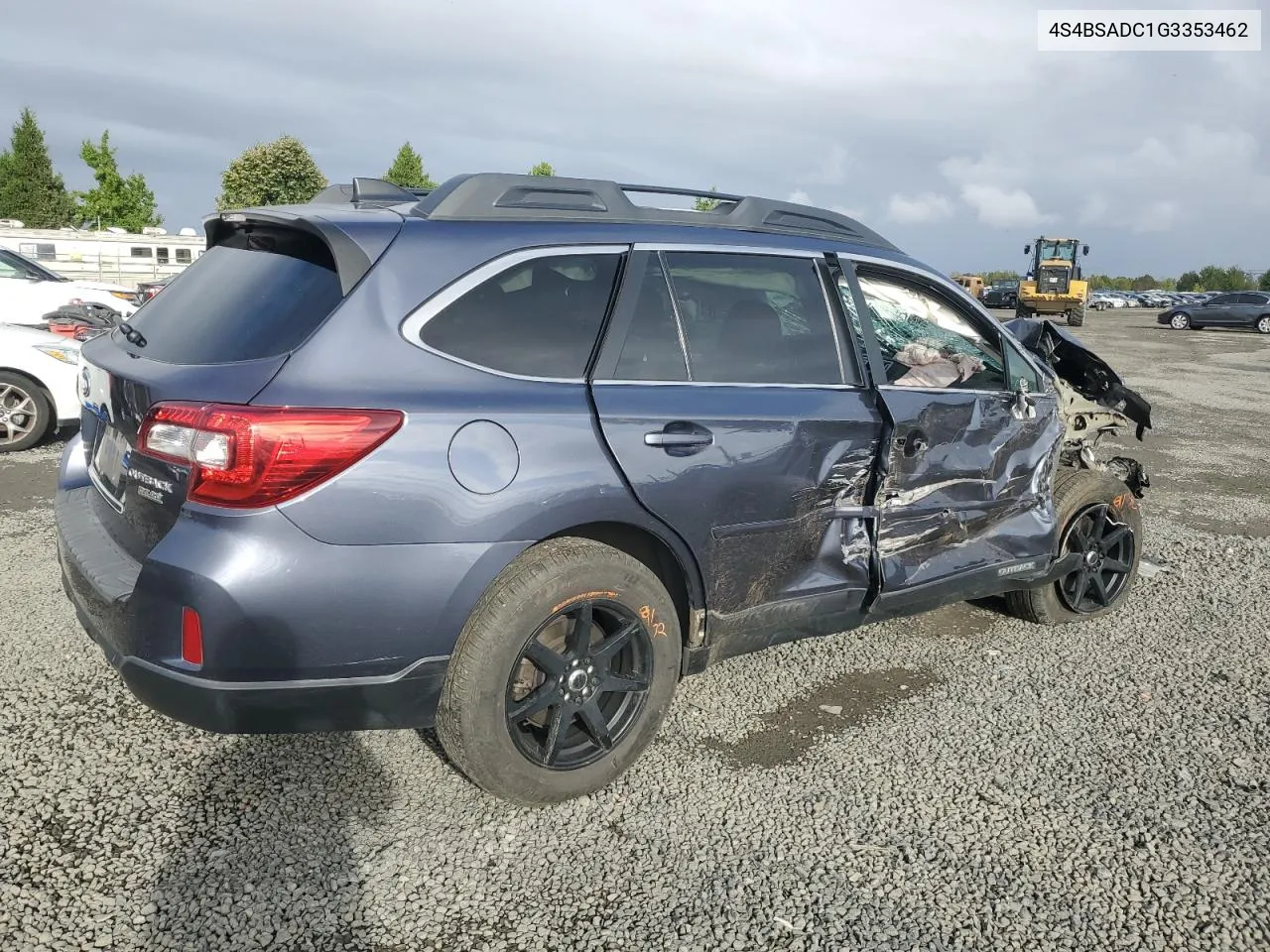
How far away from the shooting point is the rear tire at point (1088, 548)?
448 centimetres

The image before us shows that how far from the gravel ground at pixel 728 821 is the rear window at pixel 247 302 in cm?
134

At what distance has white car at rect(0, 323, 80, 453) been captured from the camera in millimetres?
7668

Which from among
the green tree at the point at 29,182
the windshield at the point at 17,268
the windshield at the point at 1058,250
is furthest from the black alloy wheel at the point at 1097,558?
the green tree at the point at 29,182

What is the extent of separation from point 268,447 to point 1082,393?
13.5 ft

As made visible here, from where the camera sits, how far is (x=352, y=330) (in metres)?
2.55

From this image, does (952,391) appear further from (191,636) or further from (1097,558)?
(191,636)

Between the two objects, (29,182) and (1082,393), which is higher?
(29,182)

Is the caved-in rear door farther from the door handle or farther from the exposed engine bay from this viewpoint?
the door handle

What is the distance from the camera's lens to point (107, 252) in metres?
35.1

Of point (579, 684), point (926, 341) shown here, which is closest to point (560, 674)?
point (579, 684)

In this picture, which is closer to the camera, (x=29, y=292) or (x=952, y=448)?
(x=952, y=448)

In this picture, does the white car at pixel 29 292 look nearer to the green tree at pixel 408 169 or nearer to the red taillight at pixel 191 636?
the red taillight at pixel 191 636

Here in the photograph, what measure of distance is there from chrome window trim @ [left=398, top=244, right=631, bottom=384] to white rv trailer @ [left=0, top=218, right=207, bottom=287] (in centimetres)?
3360

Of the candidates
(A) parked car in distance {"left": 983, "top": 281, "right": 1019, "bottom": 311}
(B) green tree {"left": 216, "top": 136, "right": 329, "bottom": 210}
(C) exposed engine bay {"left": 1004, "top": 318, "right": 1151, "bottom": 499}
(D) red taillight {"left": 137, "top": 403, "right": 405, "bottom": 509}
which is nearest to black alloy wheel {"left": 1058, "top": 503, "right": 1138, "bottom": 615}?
(C) exposed engine bay {"left": 1004, "top": 318, "right": 1151, "bottom": 499}
